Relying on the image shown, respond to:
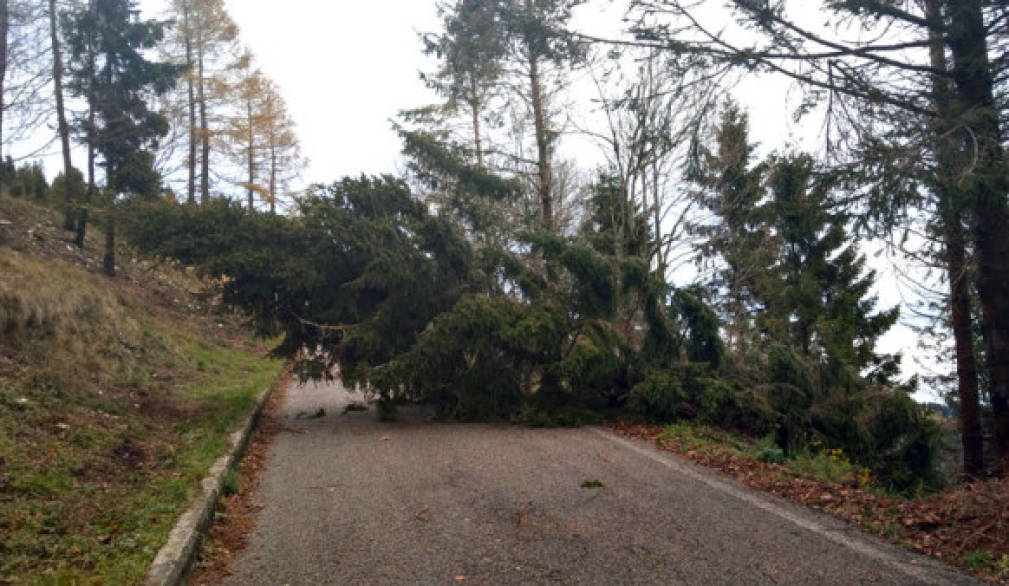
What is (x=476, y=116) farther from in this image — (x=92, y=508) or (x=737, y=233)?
(x=92, y=508)

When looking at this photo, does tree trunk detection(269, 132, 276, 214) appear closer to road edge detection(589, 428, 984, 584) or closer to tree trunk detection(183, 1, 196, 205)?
tree trunk detection(183, 1, 196, 205)

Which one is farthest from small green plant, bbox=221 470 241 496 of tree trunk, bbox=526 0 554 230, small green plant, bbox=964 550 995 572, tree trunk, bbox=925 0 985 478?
tree trunk, bbox=526 0 554 230

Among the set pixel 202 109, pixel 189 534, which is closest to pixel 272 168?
pixel 202 109

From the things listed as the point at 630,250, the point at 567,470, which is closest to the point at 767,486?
the point at 567,470

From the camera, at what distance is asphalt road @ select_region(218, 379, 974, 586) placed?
15.1 feet

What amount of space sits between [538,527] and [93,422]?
567 cm

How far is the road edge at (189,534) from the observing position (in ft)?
14.7

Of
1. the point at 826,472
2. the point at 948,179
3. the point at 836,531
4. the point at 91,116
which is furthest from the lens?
the point at 91,116

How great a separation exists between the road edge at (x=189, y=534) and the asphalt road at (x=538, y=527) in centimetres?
31

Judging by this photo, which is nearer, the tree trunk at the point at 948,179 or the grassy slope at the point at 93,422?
the grassy slope at the point at 93,422

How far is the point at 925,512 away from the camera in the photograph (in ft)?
18.8

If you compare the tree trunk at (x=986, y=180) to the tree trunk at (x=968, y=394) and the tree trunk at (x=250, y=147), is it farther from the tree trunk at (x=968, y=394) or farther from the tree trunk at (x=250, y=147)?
the tree trunk at (x=250, y=147)

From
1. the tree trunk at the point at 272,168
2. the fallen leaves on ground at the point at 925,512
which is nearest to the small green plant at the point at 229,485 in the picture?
the fallen leaves on ground at the point at 925,512

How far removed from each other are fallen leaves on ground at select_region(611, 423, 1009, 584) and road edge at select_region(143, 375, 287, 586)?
183 inches
